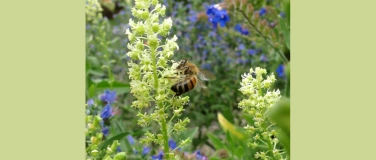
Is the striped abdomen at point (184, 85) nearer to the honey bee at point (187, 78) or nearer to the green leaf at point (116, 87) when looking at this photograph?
the honey bee at point (187, 78)

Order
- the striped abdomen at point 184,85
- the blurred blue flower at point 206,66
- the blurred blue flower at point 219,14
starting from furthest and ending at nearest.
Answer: the blurred blue flower at point 206,66
the blurred blue flower at point 219,14
the striped abdomen at point 184,85

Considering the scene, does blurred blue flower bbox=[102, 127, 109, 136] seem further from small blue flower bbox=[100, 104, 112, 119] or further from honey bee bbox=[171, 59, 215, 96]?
honey bee bbox=[171, 59, 215, 96]

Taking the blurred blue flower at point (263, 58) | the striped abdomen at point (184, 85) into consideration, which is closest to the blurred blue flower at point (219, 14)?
the blurred blue flower at point (263, 58)

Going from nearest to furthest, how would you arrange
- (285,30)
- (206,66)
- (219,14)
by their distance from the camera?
(285,30), (219,14), (206,66)

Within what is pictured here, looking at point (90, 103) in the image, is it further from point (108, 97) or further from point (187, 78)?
point (187, 78)

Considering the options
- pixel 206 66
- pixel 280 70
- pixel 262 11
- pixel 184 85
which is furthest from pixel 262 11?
pixel 184 85

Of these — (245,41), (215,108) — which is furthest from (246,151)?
(245,41)

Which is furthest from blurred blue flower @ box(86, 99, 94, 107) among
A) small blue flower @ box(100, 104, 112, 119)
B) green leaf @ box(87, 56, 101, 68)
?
green leaf @ box(87, 56, 101, 68)

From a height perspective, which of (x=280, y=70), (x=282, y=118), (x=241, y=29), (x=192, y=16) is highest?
(x=192, y=16)

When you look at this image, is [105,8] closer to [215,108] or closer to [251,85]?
[215,108]
